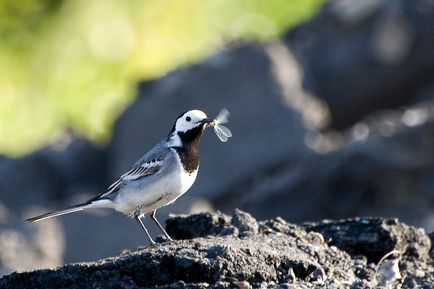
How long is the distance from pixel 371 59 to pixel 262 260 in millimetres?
11344

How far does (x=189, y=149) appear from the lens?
33.9 feet

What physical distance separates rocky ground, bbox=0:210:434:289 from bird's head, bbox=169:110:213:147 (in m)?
0.90

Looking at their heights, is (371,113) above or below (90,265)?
above

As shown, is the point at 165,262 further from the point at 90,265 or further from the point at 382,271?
the point at 382,271

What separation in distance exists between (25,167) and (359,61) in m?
4.78

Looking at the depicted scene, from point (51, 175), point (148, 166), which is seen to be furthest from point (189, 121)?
point (51, 175)

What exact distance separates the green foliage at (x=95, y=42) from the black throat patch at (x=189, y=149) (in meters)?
12.0

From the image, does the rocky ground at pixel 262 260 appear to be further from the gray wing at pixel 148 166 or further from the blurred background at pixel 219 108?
the blurred background at pixel 219 108

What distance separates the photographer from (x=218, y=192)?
1662 centimetres

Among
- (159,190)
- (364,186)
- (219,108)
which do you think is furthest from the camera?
(219,108)

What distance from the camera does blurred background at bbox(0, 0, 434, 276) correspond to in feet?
49.0

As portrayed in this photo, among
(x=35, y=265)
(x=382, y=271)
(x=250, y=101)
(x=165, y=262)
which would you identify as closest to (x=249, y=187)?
(x=250, y=101)

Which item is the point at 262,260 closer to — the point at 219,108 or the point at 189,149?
the point at 189,149

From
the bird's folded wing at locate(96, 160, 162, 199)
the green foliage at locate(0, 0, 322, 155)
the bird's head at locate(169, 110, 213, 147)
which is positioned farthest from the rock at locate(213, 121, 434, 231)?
the green foliage at locate(0, 0, 322, 155)
